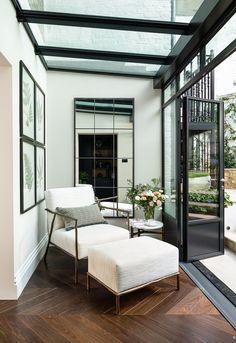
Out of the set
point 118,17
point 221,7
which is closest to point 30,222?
point 118,17

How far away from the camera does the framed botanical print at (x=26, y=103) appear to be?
2.68 m

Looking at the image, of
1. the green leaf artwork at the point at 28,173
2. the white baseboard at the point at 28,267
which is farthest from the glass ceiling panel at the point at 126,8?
the white baseboard at the point at 28,267

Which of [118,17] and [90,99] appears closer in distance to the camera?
[118,17]

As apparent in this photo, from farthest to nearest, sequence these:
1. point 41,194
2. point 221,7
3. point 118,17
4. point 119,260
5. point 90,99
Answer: point 90,99, point 41,194, point 118,17, point 119,260, point 221,7

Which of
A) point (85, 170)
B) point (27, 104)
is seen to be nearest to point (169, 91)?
point (85, 170)

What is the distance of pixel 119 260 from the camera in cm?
225

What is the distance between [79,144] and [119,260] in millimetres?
2303

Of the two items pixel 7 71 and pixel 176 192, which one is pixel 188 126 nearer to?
pixel 176 192

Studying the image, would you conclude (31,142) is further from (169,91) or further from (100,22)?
(169,91)

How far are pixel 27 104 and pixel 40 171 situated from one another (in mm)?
1011

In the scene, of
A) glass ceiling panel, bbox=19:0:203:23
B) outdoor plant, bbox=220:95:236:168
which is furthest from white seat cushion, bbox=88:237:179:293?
outdoor plant, bbox=220:95:236:168

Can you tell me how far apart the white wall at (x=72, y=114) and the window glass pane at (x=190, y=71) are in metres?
0.86

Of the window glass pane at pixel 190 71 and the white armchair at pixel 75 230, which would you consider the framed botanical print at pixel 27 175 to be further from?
the window glass pane at pixel 190 71

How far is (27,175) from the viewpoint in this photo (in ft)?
9.50
